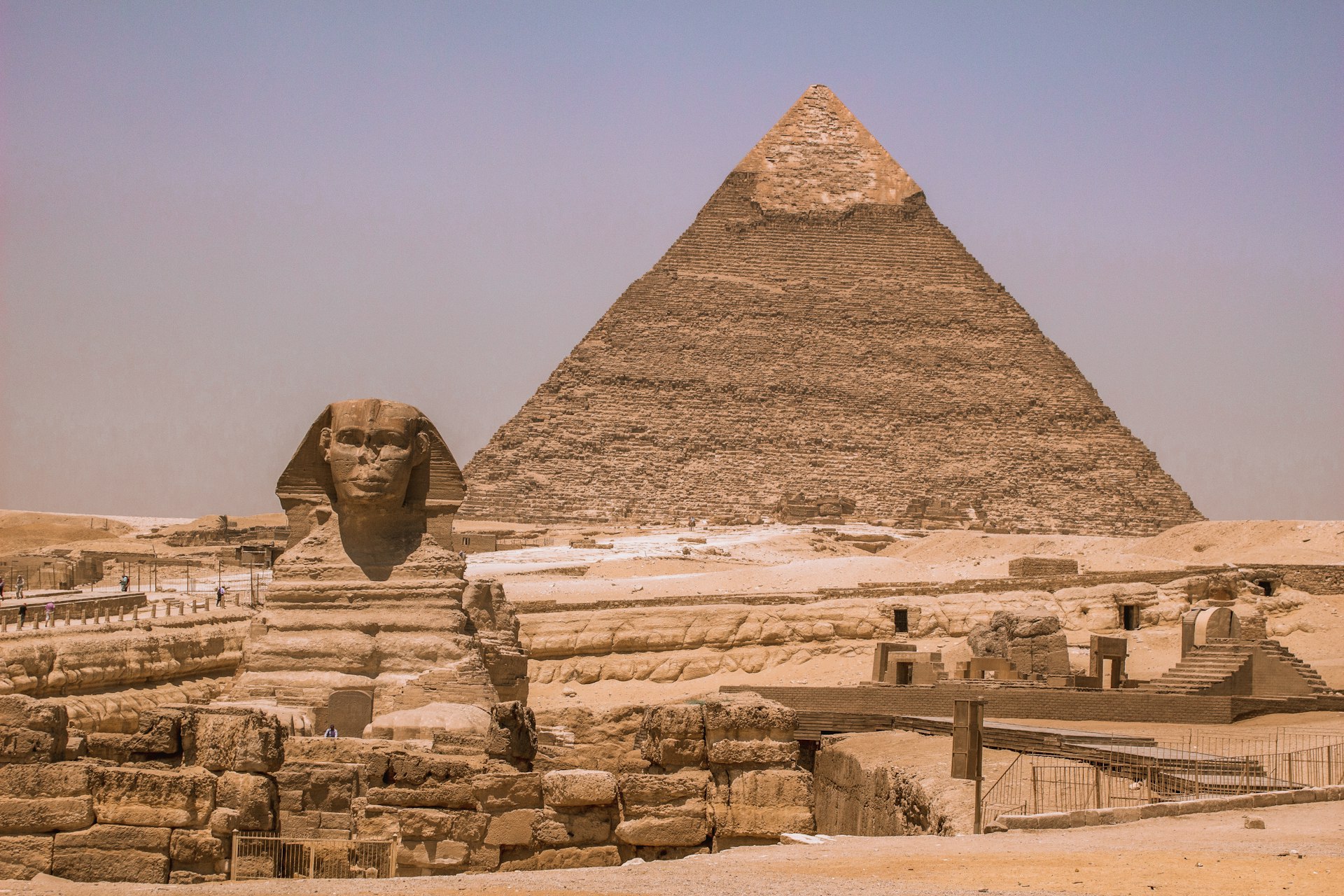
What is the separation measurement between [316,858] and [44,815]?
2.09 ft

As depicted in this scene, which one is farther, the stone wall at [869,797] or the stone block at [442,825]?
the stone wall at [869,797]

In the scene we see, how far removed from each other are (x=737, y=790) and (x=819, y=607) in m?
12.8

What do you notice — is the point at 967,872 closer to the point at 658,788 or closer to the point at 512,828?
the point at 658,788

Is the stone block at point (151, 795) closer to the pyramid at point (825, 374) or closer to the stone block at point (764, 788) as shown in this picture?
the stone block at point (764, 788)

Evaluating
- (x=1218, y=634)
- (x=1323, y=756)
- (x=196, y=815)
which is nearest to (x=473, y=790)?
(x=196, y=815)

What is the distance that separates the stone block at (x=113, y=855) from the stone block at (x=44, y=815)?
28 millimetres

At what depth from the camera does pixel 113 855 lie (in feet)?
16.0

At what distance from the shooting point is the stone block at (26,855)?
15.8ft

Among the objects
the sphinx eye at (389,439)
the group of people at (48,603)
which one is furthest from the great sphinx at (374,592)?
the group of people at (48,603)

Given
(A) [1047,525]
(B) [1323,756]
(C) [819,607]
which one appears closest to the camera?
(B) [1323,756]

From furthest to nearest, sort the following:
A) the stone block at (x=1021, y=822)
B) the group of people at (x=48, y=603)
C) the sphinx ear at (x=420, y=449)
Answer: the group of people at (x=48, y=603) < the sphinx ear at (x=420, y=449) < the stone block at (x=1021, y=822)

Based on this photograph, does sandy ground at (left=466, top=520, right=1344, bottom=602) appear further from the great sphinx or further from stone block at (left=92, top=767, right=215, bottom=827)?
stone block at (left=92, top=767, right=215, bottom=827)

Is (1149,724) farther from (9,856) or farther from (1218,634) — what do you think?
(9,856)

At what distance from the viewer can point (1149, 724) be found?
482 inches
